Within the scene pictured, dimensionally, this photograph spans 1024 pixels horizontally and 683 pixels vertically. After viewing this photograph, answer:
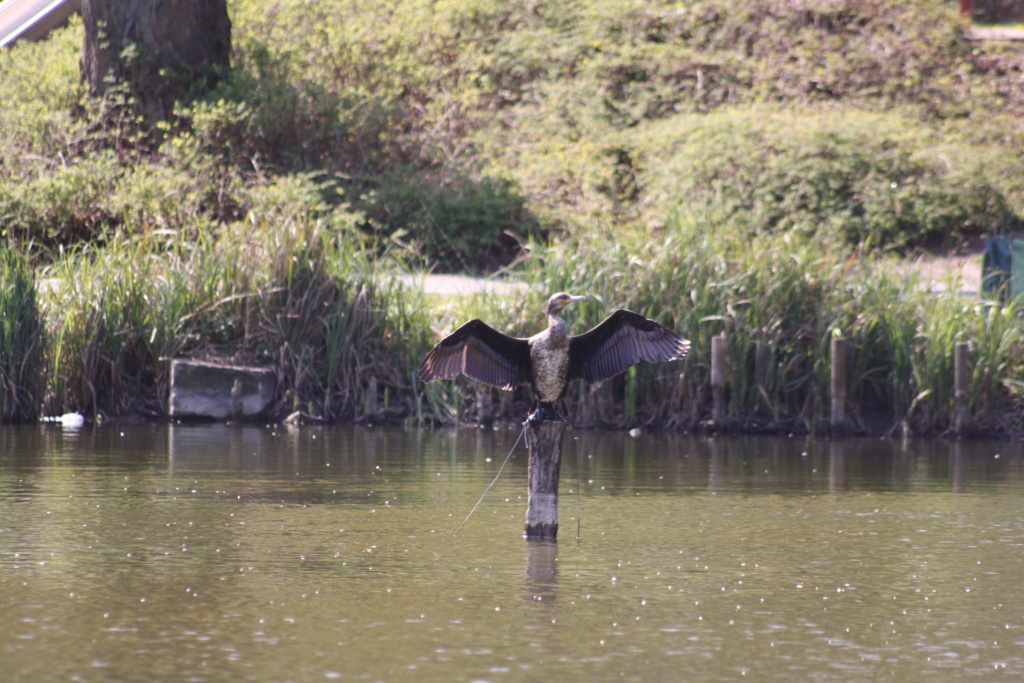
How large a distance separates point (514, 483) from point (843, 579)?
173 inches

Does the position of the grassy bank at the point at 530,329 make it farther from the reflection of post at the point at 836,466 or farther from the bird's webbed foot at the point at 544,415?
the bird's webbed foot at the point at 544,415

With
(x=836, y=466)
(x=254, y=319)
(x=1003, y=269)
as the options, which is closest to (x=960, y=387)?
(x=1003, y=269)

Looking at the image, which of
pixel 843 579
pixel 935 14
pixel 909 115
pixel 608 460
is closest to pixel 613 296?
pixel 608 460

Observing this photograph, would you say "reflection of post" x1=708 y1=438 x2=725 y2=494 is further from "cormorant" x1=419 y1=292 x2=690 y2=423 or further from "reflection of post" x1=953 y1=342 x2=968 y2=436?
"cormorant" x1=419 y1=292 x2=690 y2=423

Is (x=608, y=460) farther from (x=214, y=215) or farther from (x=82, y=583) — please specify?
(x=214, y=215)

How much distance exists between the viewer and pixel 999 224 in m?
22.5

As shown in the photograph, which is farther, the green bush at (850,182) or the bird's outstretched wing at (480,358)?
the green bush at (850,182)

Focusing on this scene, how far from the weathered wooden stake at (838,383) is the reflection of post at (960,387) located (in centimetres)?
117

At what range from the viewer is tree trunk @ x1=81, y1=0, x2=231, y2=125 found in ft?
77.3

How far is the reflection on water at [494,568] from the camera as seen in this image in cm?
625

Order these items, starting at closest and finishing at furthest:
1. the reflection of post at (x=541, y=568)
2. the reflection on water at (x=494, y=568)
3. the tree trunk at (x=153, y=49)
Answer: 1. the reflection on water at (x=494, y=568)
2. the reflection of post at (x=541, y=568)
3. the tree trunk at (x=153, y=49)

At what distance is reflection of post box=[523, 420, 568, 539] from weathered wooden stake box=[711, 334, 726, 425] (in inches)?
264

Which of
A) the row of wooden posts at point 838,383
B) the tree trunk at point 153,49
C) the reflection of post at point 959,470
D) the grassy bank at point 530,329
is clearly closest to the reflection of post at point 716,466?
the row of wooden posts at point 838,383

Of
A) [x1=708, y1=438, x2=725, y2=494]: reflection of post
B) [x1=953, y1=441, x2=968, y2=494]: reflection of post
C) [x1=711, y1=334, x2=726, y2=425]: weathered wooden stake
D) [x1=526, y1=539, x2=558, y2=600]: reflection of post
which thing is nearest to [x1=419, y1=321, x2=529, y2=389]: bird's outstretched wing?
[x1=526, y1=539, x2=558, y2=600]: reflection of post
